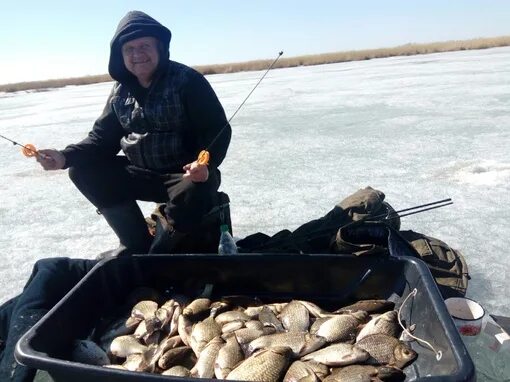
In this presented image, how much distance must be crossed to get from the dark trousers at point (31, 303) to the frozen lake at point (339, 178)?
38cm

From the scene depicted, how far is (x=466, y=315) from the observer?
2094 millimetres

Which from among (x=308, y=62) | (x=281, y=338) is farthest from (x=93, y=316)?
(x=308, y=62)

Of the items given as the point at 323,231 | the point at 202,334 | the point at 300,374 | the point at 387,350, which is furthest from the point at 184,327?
the point at 323,231

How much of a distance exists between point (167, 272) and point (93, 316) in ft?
1.32

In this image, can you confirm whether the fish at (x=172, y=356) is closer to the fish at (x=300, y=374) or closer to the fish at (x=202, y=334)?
the fish at (x=202, y=334)

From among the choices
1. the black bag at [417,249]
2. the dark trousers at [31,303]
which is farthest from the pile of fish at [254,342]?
the black bag at [417,249]

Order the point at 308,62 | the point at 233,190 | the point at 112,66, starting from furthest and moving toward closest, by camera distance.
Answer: the point at 308,62 → the point at 233,190 → the point at 112,66

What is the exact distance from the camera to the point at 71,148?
3000 millimetres

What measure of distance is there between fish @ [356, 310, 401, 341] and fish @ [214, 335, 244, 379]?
0.49 m

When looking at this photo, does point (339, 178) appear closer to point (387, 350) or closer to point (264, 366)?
point (387, 350)

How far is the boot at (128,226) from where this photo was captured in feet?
9.93

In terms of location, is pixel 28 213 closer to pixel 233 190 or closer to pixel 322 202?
pixel 233 190

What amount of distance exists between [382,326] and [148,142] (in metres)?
1.71

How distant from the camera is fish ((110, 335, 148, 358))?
2021 mm
